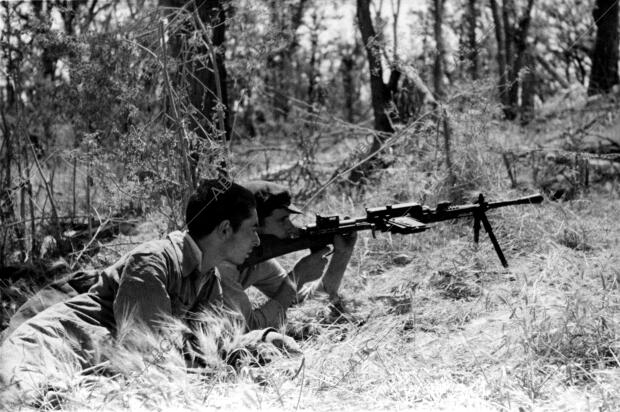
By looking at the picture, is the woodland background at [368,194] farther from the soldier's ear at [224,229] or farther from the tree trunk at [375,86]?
the soldier's ear at [224,229]

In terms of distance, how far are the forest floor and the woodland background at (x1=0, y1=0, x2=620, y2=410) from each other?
0.01 metres

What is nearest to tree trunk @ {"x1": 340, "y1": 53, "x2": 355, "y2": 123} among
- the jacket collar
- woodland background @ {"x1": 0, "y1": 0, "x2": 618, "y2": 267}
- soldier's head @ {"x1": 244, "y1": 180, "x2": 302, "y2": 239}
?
woodland background @ {"x1": 0, "y1": 0, "x2": 618, "y2": 267}

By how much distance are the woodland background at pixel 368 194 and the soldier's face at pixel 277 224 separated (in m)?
0.52

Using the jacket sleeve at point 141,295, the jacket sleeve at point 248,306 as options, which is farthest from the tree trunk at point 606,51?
the jacket sleeve at point 141,295

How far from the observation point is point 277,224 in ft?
14.1

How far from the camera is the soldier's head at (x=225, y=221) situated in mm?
3498

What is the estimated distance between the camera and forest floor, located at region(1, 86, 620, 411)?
296cm

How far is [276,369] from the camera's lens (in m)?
3.27

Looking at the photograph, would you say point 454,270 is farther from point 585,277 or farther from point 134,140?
point 134,140

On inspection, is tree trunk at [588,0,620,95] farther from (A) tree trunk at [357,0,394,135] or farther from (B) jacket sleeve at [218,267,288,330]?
(B) jacket sleeve at [218,267,288,330]

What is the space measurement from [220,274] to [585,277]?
2061 millimetres

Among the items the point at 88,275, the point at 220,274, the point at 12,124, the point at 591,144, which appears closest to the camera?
the point at 88,275

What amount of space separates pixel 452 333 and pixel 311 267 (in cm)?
89

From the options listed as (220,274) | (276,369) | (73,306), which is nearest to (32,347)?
(73,306)
